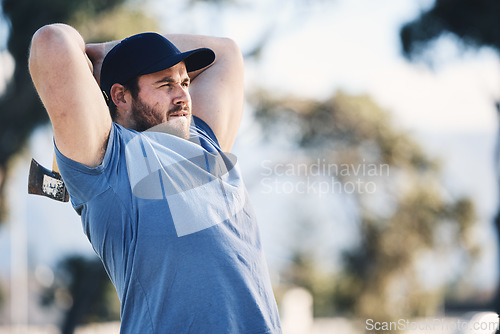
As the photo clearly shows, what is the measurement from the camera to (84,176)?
1511 millimetres

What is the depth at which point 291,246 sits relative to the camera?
26.1 meters

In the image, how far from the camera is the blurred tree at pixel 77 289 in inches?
507

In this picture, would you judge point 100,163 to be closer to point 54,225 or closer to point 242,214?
point 242,214

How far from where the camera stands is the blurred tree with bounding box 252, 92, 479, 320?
13.5m

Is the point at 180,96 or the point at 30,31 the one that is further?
the point at 30,31

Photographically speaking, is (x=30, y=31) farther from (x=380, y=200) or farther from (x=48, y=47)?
(x=48, y=47)

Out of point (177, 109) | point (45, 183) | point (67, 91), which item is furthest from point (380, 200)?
point (67, 91)

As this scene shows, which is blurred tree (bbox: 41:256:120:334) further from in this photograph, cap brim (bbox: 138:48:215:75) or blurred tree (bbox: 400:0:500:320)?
cap brim (bbox: 138:48:215:75)

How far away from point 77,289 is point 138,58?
11946 mm

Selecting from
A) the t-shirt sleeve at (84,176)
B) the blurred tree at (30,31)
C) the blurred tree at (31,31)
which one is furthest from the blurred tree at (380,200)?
the t-shirt sleeve at (84,176)

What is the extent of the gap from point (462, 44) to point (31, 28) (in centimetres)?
648

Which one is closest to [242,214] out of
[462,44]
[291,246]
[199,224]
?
[199,224]

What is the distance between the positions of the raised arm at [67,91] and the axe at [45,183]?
0.74ft

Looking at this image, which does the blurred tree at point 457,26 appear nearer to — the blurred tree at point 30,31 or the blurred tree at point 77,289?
the blurred tree at point 30,31
